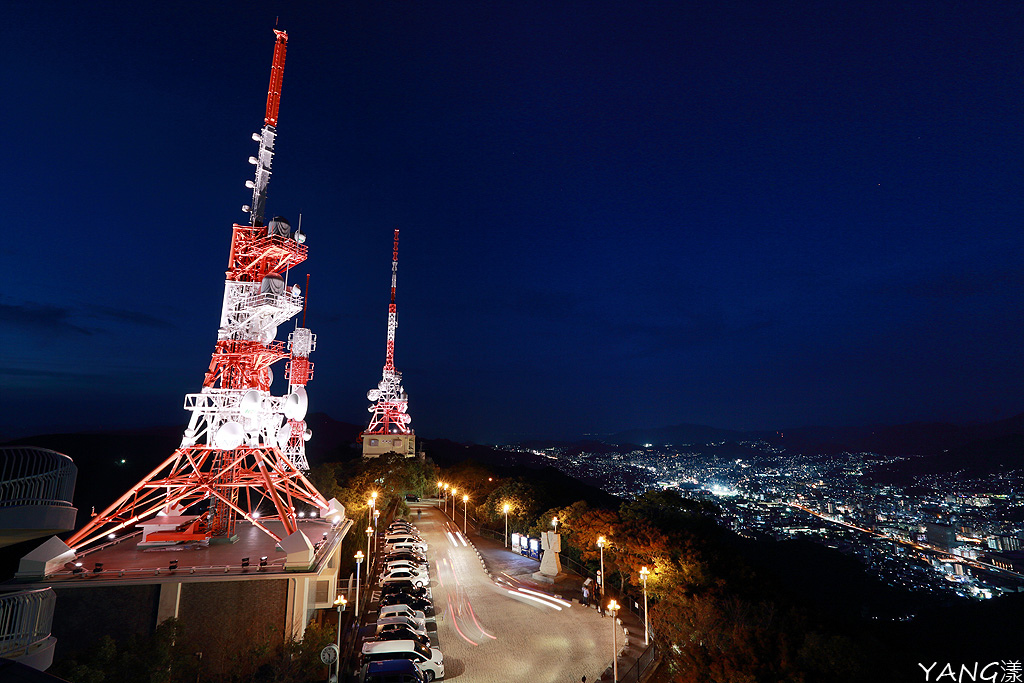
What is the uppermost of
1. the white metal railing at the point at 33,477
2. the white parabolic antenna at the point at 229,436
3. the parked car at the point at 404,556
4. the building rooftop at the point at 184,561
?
the white parabolic antenna at the point at 229,436

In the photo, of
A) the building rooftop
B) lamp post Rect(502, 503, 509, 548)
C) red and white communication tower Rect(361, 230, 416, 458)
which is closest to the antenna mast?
the building rooftop

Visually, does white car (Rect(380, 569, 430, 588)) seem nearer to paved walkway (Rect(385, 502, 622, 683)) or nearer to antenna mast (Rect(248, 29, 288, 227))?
paved walkway (Rect(385, 502, 622, 683))

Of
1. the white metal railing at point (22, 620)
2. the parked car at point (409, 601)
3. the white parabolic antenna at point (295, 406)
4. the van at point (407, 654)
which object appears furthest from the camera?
the white parabolic antenna at point (295, 406)

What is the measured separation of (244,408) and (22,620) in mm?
11847

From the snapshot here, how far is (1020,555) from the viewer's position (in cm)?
3450

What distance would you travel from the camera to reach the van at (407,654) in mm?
12477

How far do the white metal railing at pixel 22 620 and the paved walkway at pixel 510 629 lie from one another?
8857 mm

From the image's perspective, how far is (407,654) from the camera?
12.5 meters

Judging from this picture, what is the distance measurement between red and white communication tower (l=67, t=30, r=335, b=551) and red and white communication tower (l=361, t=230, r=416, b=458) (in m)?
34.8

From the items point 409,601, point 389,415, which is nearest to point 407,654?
point 409,601

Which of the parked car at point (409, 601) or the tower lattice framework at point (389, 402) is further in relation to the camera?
the tower lattice framework at point (389, 402)

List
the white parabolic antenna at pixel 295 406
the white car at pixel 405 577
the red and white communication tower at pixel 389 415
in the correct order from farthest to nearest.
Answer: the red and white communication tower at pixel 389 415, the white parabolic antenna at pixel 295 406, the white car at pixel 405 577

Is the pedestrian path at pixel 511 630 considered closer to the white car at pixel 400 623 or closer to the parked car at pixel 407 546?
the white car at pixel 400 623

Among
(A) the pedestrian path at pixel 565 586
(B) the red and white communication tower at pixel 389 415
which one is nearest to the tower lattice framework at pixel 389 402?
(B) the red and white communication tower at pixel 389 415
